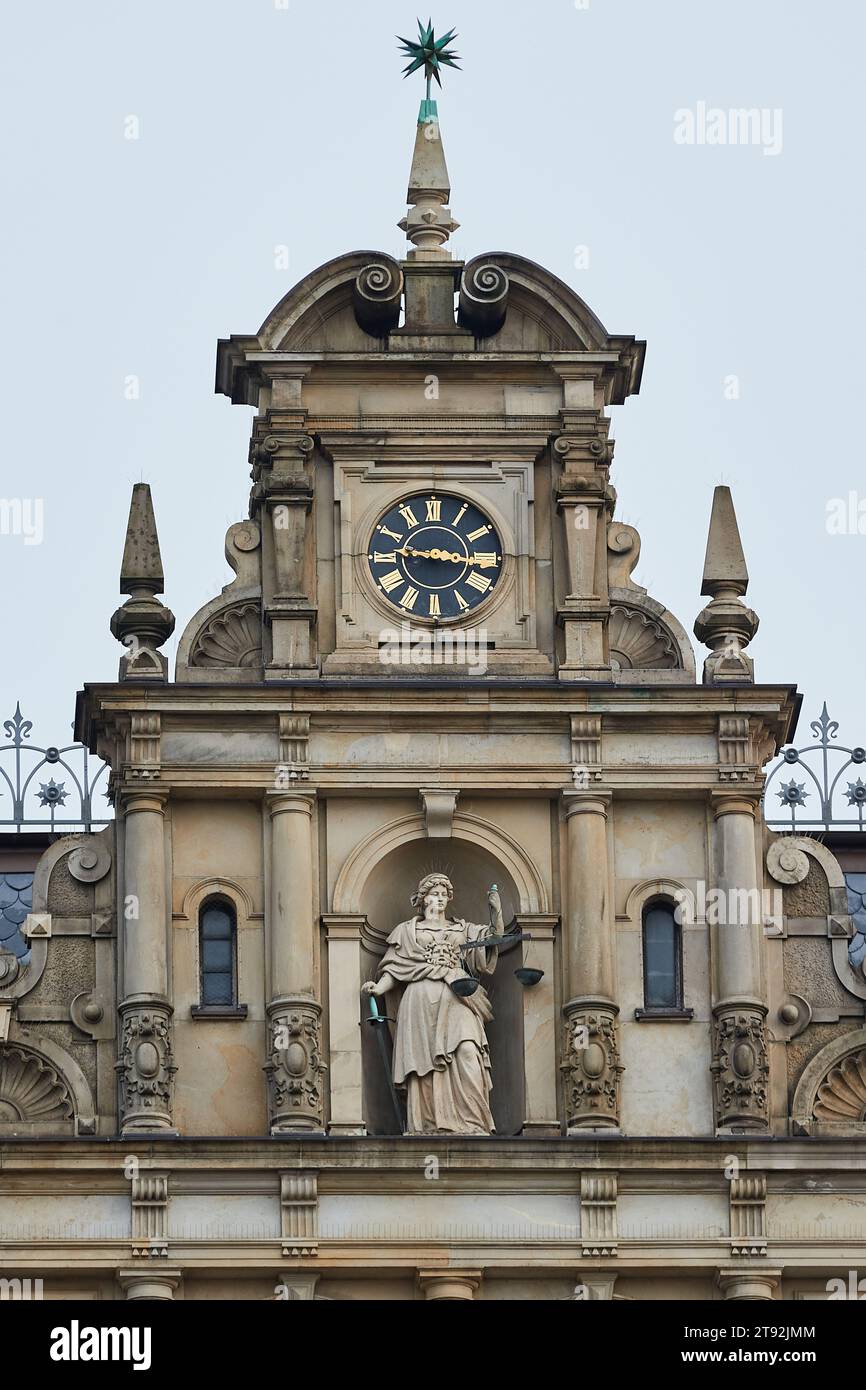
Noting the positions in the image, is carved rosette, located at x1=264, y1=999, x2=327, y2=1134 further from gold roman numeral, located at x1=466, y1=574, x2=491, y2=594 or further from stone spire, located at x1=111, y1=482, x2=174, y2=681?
gold roman numeral, located at x1=466, y1=574, x2=491, y2=594

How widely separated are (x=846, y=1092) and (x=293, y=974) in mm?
4177

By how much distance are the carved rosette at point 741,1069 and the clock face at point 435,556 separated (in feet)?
12.5

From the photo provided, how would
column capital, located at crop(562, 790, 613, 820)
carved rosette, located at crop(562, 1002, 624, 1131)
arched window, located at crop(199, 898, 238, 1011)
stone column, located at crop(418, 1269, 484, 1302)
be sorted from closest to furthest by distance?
stone column, located at crop(418, 1269, 484, 1302), carved rosette, located at crop(562, 1002, 624, 1131), arched window, located at crop(199, 898, 238, 1011), column capital, located at crop(562, 790, 613, 820)

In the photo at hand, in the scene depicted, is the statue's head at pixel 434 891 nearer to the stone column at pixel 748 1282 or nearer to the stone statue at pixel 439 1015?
the stone statue at pixel 439 1015

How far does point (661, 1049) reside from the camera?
40938mm

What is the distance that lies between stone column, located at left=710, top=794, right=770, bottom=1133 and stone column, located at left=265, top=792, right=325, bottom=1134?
295 cm

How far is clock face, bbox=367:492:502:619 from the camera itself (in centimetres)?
4212

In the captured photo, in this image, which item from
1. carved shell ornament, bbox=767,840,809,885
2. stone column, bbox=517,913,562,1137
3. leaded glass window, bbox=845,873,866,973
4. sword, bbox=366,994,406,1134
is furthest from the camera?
leaded glass window, bbox=845,873,866,973

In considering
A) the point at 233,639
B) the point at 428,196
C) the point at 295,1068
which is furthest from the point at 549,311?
the point at 295,1068

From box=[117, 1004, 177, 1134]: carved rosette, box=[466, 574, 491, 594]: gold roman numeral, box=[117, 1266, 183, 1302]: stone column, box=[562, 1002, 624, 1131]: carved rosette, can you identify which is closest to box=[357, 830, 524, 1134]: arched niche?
box=[562, 1002, 624, 1131]: carved rosette

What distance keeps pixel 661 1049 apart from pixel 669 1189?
124 centimetres

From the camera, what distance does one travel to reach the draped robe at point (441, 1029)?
40.6m

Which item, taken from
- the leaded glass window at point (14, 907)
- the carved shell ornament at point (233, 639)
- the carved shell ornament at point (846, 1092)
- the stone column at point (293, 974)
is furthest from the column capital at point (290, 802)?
the carved shell ornament at point (846, 1092)

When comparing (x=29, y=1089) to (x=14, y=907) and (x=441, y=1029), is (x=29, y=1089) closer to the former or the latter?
(x=14, y=907)
